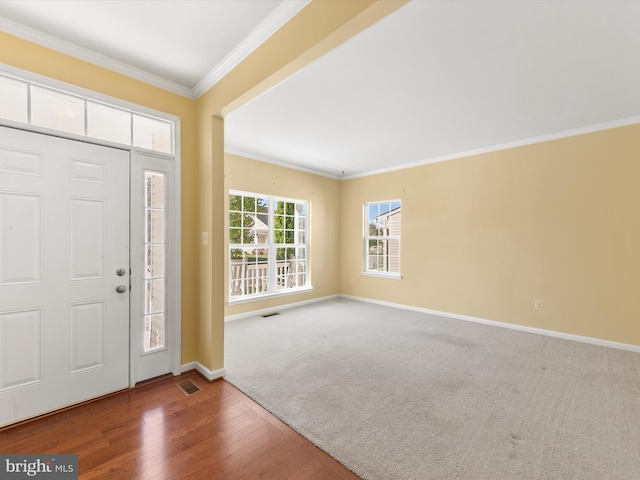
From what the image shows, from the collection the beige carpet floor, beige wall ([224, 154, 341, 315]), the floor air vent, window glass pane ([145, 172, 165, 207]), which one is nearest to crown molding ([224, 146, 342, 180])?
beige wall ([224, 154, 341, 315])

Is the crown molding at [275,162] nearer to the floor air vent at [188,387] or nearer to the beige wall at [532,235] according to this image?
the beige wall at [532,235]

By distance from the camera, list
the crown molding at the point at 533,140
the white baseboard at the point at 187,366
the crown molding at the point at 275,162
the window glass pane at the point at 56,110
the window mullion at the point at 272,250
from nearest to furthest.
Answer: the window glass pane at the point at 56,110, the white baseboard at the point at 187,366, the crown molding at the point at 533,140, the crown molding at the point at 275,162, the window mullion at the point at 272,250

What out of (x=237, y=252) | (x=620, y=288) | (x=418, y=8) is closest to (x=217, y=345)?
(x=237, y=252)

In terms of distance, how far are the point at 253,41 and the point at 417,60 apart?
52.3 inches

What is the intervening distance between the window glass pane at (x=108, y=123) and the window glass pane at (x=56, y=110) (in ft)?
0.21

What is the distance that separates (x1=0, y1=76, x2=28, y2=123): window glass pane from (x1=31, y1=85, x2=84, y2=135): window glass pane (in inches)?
1.8

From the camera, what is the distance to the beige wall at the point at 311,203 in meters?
4.80

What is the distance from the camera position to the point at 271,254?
209 inches

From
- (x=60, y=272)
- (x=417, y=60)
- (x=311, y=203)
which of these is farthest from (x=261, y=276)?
(x=417, y=60)

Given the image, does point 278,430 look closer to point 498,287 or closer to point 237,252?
point 237,252

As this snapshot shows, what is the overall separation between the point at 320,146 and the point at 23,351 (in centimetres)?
401

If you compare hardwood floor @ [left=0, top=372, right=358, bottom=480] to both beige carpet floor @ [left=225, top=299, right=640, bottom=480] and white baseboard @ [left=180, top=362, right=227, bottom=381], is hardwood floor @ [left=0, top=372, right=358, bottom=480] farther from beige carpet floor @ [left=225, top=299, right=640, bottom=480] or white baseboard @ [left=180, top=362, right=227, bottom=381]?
white baseboard @ [left=180, top=362, right=227, bottom=381]

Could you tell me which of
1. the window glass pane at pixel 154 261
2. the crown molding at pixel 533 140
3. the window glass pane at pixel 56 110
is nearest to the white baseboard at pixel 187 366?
the window glass pane at pixel 154 261

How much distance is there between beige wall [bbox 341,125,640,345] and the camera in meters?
3.53
